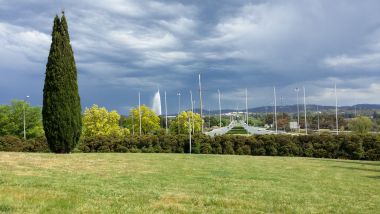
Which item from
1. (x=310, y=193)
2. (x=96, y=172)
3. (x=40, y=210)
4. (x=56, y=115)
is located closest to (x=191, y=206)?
(x=40, y=210)

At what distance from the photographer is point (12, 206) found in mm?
7789

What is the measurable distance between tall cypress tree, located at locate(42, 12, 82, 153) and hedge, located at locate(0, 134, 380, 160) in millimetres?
9896

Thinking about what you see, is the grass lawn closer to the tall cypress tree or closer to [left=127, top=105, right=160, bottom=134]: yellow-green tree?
the tall cypress tree

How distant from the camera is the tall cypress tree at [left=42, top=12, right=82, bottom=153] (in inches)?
914

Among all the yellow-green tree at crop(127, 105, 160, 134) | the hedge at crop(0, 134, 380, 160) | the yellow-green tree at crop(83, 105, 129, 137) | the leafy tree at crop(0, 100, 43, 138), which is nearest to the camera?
the hedge at crop(0, 134, 380, 160)

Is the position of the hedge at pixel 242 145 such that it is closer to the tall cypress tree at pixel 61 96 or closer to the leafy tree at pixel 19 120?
the tall cypress tree at pixel 61 96

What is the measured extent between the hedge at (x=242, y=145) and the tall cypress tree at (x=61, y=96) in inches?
390

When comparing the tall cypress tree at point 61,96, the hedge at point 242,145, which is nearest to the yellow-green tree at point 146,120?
the hedge at point 242,145

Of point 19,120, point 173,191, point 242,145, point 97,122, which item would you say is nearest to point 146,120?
point 97,122

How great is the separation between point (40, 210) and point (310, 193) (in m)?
7.32

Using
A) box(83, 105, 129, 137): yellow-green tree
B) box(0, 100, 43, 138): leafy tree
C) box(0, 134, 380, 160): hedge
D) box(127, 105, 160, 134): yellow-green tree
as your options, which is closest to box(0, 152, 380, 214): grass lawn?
box(0, 134, 380, 160): hedge

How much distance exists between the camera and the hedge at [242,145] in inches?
1224

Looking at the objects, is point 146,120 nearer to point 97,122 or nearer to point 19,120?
point 97,122

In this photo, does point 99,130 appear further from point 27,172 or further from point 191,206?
point 191,206
